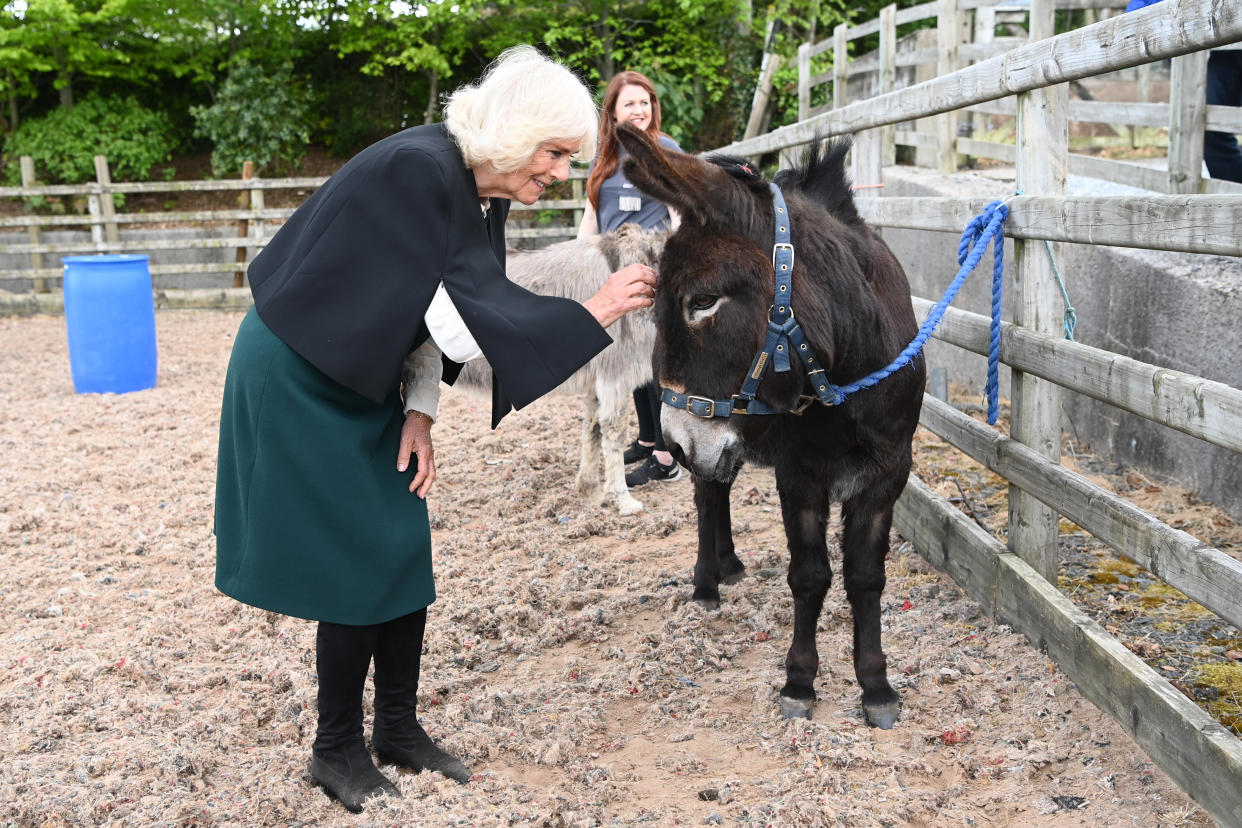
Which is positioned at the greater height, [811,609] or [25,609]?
[811,609]

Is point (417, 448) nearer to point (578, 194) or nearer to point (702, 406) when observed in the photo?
point (702, 406)

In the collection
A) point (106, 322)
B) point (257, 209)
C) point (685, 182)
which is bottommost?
point (106, 322)

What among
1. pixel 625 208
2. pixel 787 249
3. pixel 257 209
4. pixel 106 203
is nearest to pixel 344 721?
pixel 787 249

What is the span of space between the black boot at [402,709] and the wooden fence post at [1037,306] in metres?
2.06

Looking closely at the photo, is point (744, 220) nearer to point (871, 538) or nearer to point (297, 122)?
point (871, 538)

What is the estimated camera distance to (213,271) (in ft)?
45.4

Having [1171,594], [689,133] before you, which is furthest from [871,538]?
[689,133]

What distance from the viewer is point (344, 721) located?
2.70m

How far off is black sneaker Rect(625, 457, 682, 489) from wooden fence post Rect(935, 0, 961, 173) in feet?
16.7

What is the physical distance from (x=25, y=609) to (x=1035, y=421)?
13.1ft

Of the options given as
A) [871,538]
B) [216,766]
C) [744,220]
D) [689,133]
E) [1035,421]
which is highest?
[689,133]

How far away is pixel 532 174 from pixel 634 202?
2958mm

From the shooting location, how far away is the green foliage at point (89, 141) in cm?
1717

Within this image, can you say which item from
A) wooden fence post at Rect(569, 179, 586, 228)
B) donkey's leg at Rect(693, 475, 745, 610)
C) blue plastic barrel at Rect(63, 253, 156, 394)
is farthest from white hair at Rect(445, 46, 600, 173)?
wooden fence post at Rect(569, 179, 586, 228)
